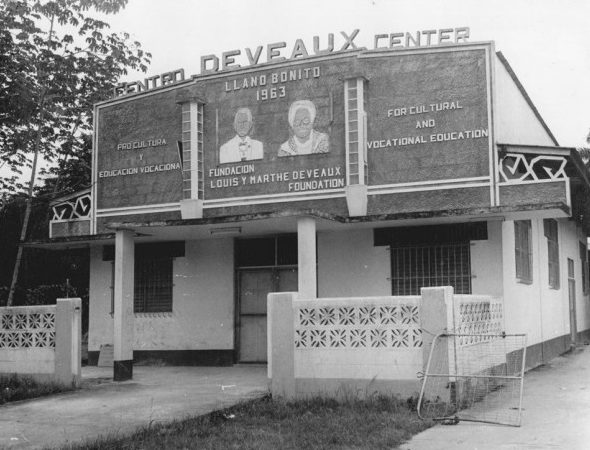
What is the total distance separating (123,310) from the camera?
1425 cm

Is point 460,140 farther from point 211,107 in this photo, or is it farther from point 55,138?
point 55,138

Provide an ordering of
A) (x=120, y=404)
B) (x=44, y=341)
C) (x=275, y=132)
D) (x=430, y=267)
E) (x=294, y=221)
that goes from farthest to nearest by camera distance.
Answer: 1. (x=275, y=132)
2. (x=430, y=267)
3. (x=294, y=221)
4. (x=44, y=341)
5. (x=120, y=404)

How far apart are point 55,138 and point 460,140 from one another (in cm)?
1290

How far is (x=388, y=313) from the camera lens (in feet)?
35.7

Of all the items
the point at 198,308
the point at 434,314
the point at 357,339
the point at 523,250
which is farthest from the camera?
the point at 198,308

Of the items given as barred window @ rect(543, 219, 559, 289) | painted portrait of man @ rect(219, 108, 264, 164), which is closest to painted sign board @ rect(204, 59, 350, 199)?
painted portrait of man @ rect(219, 108, 264, 164)

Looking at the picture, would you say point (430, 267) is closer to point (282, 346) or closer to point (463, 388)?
point (463, 388)

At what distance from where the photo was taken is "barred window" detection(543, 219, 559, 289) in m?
18.9

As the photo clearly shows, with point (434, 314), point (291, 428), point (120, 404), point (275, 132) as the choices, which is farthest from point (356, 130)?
point (291, 428)

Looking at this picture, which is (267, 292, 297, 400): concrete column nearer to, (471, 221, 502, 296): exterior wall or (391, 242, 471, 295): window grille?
(391, 242, 471, 295): window grille

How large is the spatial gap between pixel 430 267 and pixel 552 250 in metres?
6.20

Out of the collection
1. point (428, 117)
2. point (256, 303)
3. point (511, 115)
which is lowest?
point (256, 303)

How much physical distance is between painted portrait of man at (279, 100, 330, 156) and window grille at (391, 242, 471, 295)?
273cm

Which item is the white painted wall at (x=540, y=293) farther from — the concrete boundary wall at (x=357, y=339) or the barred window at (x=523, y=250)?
the concrete boundary wall at (x=357, y=339)
